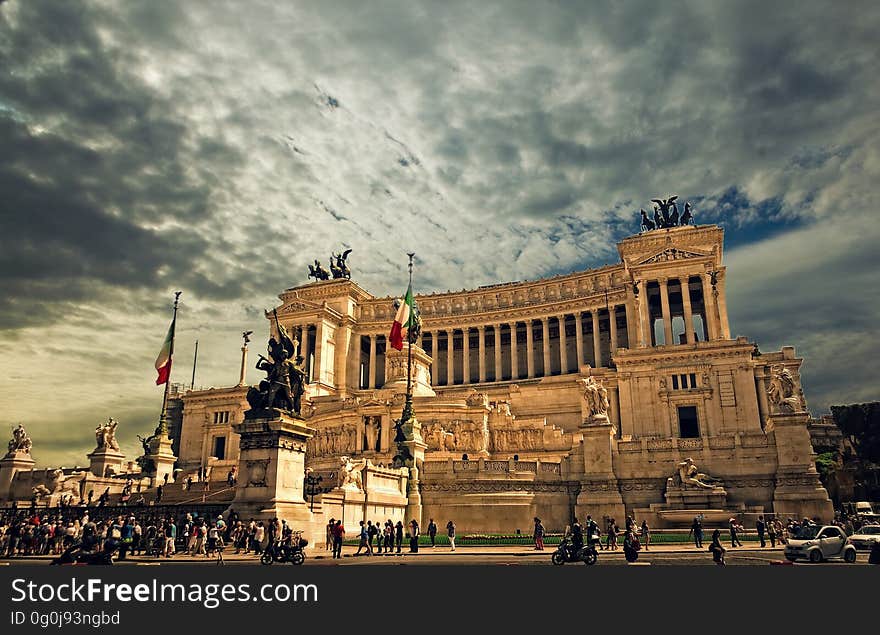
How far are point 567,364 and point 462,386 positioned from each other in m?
14.0

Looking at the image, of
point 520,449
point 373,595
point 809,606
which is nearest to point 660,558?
point 809,606

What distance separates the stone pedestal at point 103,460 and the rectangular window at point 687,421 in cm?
4778

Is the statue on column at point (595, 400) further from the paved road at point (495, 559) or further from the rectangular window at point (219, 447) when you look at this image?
the rectangular window at point (219, 447)

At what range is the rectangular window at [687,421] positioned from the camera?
62562mm

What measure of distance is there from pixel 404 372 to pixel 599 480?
94.5 ft

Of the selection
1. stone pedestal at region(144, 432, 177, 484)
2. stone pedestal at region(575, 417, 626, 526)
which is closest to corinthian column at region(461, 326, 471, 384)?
stone pedestal at region(144, 432, 177, 484)

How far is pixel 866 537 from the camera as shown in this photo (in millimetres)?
25172

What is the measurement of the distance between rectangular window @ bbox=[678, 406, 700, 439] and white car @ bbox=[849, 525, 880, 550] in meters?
37.5

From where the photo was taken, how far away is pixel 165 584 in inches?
532

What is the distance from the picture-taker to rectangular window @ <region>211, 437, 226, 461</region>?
271ft

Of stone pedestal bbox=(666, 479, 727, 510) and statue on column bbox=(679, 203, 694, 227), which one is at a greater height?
statue on column bbox=(679, 203, 694, 227)

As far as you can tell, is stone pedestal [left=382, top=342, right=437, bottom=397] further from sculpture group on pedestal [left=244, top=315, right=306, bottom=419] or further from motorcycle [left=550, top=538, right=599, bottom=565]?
motorcycle [left=550, top=538, right=599, bottom=565]

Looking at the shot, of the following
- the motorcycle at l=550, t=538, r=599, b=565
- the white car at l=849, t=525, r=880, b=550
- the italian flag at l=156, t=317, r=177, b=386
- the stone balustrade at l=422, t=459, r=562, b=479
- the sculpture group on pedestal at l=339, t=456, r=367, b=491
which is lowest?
the motorcycle at l=550, t=538, r=599, b=565

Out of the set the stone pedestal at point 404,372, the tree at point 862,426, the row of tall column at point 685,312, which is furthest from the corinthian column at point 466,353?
the tree at point 862,426
